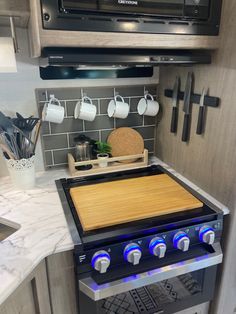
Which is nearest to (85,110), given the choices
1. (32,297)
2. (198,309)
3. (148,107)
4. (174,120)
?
(148,107)

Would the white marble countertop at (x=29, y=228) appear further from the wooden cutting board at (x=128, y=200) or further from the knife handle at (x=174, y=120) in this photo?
the knife handle at (x=174, y=120)

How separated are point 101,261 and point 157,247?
0.21 meters

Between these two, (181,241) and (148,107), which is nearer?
(181,241)

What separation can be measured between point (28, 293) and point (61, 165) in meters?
0.72

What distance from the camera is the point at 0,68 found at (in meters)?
1.05

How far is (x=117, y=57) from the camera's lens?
0.91 m

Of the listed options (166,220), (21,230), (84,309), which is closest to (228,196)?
(166,220)

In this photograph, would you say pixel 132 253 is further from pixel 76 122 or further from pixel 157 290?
pixel 76 122

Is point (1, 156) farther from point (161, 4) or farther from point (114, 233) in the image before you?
point (161, 4)

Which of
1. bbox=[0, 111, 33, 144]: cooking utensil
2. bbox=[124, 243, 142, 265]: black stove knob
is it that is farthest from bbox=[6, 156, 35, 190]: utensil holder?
bbox=[124, 243, 142, 265]: black stove knob

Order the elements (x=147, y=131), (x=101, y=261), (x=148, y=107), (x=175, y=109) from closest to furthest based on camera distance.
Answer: (x=101, y=261) < (x=175, y=109) < (x=148, y=107) < (x=147, y=131)

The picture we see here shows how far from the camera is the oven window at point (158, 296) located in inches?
39.3

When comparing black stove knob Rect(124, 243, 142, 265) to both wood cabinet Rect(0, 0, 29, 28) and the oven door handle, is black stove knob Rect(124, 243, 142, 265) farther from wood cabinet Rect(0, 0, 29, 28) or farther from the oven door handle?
wood cabinet Rect(0, 0, 29, 28)

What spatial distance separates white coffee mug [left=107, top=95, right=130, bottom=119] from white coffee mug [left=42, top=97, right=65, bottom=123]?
0.26 meters
